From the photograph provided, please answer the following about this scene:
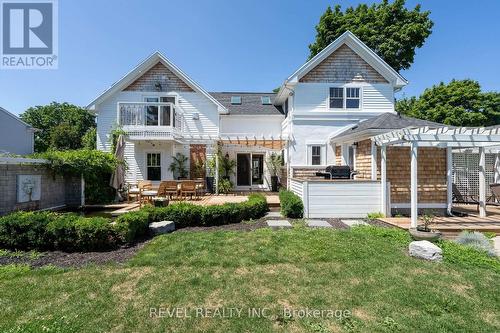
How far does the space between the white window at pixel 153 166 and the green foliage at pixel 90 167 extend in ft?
10.6

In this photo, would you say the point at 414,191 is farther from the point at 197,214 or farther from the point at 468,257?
the point at 197,214

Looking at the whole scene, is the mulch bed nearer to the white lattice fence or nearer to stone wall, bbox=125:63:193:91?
stone wall, bbox=125:63:193:91

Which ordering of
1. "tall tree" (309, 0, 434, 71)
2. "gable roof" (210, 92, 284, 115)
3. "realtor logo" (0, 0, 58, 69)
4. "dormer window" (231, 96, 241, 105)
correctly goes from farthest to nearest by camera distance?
"tall tree" (309, 0, 434, 71)
"dormer window" (231, 96, 241, 105)
"gable roof" (210, 92, 284, 115)
"realtor logo" (0, 0, 58, 69)

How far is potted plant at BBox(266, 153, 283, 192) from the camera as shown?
17141 millimetres

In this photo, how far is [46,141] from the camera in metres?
42.9

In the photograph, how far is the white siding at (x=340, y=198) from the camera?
9.57 m

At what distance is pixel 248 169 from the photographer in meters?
17.7

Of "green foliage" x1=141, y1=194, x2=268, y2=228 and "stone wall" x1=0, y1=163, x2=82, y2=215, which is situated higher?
"stone wall" x1=0, y1=163, x2=82, y2=215

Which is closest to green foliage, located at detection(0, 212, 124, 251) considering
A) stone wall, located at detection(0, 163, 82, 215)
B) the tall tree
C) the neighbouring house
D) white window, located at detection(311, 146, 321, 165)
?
stone wall, located at detection(0, 163, 82, 215)

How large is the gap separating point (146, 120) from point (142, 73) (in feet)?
12.2

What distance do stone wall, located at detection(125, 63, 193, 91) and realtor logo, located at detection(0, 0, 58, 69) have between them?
232 inches

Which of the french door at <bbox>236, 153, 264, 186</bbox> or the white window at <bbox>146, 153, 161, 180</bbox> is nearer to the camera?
the white window at <bbox>146, 153, 161, 180</bbox>

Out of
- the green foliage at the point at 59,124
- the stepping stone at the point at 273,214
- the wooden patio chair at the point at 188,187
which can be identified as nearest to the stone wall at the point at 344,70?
the stepping stone at the point at 273,214

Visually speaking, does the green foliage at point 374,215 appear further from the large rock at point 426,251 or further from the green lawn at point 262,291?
the large rock at point 426,251
